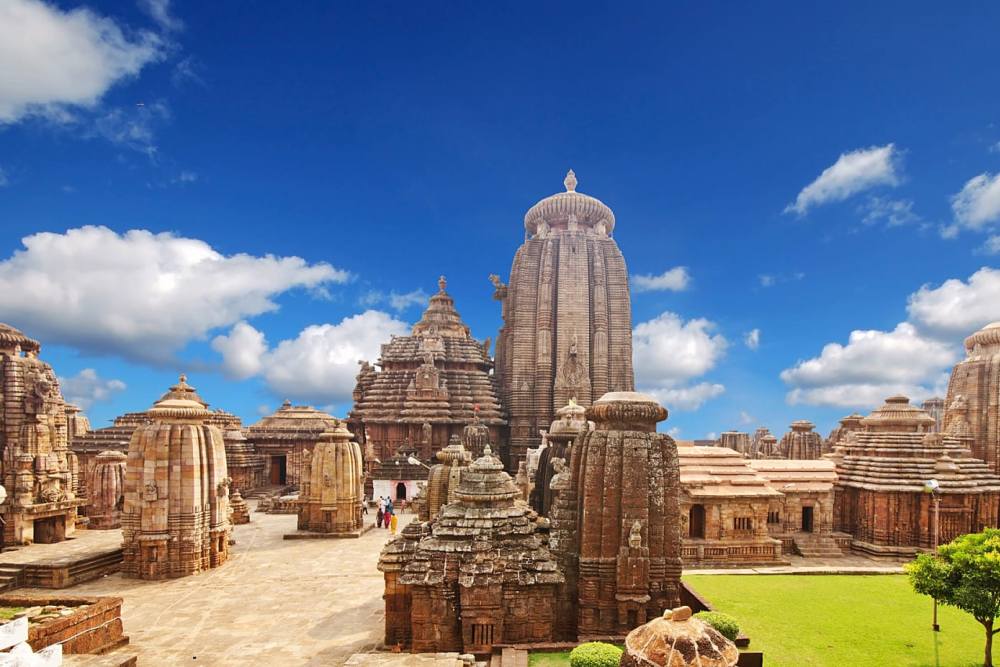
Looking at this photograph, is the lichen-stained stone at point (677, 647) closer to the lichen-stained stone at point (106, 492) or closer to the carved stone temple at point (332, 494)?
the carved stone temple at point (332, 494)

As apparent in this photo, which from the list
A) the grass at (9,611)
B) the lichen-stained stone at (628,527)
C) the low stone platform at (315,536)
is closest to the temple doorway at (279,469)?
the low stone platform at (315,536)

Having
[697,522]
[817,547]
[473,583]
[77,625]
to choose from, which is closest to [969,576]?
[473,583]

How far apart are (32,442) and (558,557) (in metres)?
22.3

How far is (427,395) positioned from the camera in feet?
140

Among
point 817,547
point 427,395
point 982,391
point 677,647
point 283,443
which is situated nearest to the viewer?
point 677,647

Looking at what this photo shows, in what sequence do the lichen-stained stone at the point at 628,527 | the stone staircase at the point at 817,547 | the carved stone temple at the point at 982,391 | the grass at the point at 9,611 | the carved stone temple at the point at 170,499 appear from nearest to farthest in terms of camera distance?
the lichen-stained stone at the point at 628,527 < the grass at the point at 9,611 < the carved stone temple at the point at 170,499 < the stone staircase at the point at 817,547 < the carved stone temple at the point at 982,391

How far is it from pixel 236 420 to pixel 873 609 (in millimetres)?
43824

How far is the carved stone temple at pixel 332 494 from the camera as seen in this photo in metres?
26.5

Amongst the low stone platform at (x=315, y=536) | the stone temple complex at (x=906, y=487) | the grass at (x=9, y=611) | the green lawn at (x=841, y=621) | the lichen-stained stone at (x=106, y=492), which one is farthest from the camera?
the lichen-stained stone at (x=106, y=492)

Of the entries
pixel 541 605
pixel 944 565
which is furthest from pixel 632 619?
pixel 944 565

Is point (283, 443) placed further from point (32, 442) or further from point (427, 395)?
point (32, 442)

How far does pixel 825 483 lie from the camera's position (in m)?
27.5

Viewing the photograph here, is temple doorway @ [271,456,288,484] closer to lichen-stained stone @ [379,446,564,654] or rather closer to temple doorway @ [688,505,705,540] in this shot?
temple doorway @ [688,505,705,540]

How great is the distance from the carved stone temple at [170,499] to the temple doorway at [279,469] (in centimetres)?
2489
